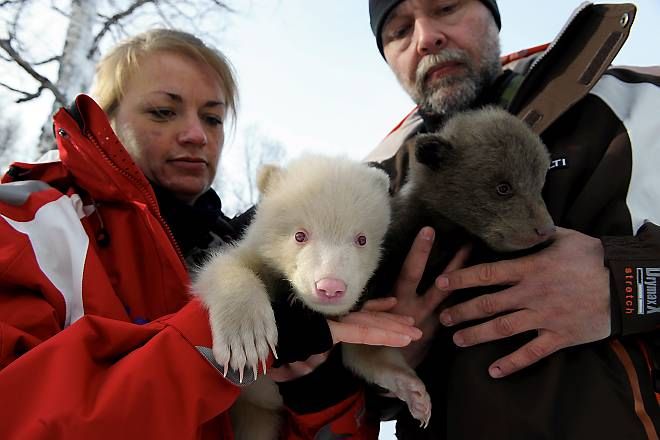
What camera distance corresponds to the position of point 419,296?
2668 millimetres

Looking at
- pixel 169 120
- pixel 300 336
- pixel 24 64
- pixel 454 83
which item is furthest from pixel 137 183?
pixel 24 64

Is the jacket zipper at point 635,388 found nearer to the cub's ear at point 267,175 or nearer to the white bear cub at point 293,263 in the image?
the white bear cub at point 293,263

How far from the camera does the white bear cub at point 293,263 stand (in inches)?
77.0

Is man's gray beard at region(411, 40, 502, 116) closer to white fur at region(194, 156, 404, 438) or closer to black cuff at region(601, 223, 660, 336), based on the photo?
white fur at region(194, 156, 404, 438)

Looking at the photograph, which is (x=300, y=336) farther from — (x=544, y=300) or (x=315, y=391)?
(x=544, y=300)

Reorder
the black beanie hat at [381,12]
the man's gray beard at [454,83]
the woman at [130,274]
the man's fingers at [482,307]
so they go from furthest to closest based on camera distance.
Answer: the black beanie hat at [381,12]
the man's gray beard at [454,83]
the man's fingers at [482,307]
the woman at [130,274]

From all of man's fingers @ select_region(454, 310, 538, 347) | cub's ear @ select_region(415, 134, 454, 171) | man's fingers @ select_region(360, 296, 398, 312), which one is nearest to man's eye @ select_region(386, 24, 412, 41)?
cub's ear @ select_region(415, 134, 454, 171)

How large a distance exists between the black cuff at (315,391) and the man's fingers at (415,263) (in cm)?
58

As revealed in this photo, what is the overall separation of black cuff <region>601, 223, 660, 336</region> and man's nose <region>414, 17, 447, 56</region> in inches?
89.0

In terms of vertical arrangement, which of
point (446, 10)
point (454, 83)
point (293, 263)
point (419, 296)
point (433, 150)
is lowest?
point (419, 296)

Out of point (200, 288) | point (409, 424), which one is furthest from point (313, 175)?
point (409, 424)

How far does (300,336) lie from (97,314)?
94 cm

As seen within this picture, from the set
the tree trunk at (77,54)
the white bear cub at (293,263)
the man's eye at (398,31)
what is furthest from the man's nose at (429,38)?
the tree trunk at (77,54)

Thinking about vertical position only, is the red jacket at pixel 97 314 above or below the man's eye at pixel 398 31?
below
